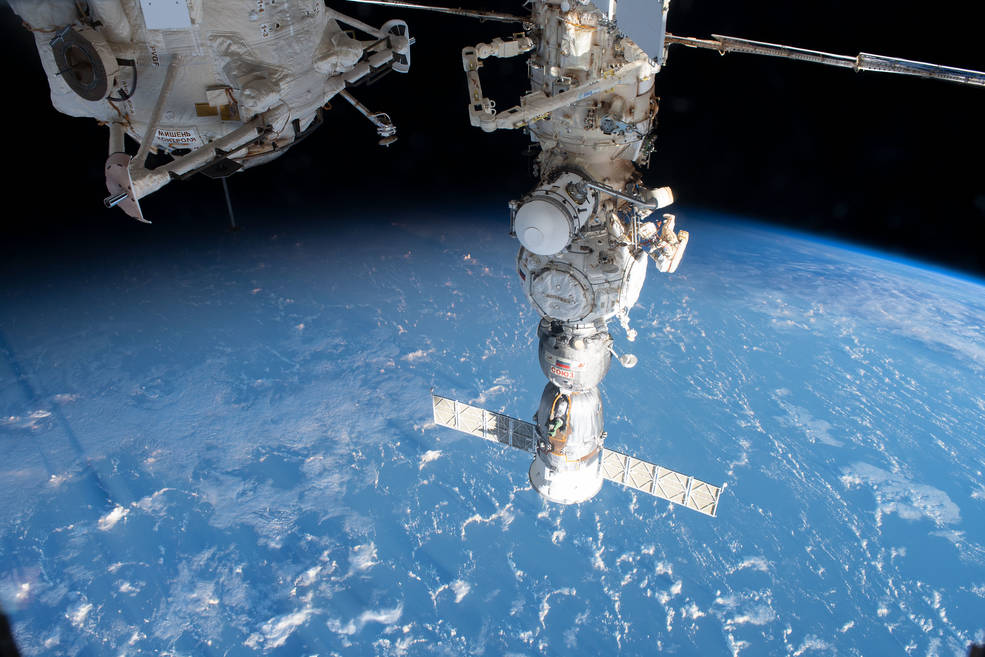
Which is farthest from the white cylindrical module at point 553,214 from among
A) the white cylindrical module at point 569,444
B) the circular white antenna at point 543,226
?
the white cylindrical module at point 569,444

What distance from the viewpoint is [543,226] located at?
284 inches

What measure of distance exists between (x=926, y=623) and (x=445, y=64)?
2469cm

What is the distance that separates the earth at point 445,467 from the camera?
31.2ft

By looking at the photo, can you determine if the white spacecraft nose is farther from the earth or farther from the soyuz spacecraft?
the earth

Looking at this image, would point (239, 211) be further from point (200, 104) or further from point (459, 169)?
point (200, 104)

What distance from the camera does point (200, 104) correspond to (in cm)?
611

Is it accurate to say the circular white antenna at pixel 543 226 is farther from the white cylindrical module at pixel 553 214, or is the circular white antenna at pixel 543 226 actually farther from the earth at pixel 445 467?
the earth at pixel 445 467

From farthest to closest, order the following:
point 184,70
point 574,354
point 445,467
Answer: point 445,467
point 574,354
point 184,70

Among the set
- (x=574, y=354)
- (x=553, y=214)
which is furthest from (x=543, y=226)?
(x=574, y=354)

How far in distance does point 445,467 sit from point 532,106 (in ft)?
23.9

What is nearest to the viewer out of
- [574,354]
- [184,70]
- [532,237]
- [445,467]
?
[184,70]

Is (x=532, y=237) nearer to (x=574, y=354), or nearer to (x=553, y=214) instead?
(x=553, y=214)

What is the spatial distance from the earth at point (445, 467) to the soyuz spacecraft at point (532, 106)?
6.61 ft

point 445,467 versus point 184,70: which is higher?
point 184,70
